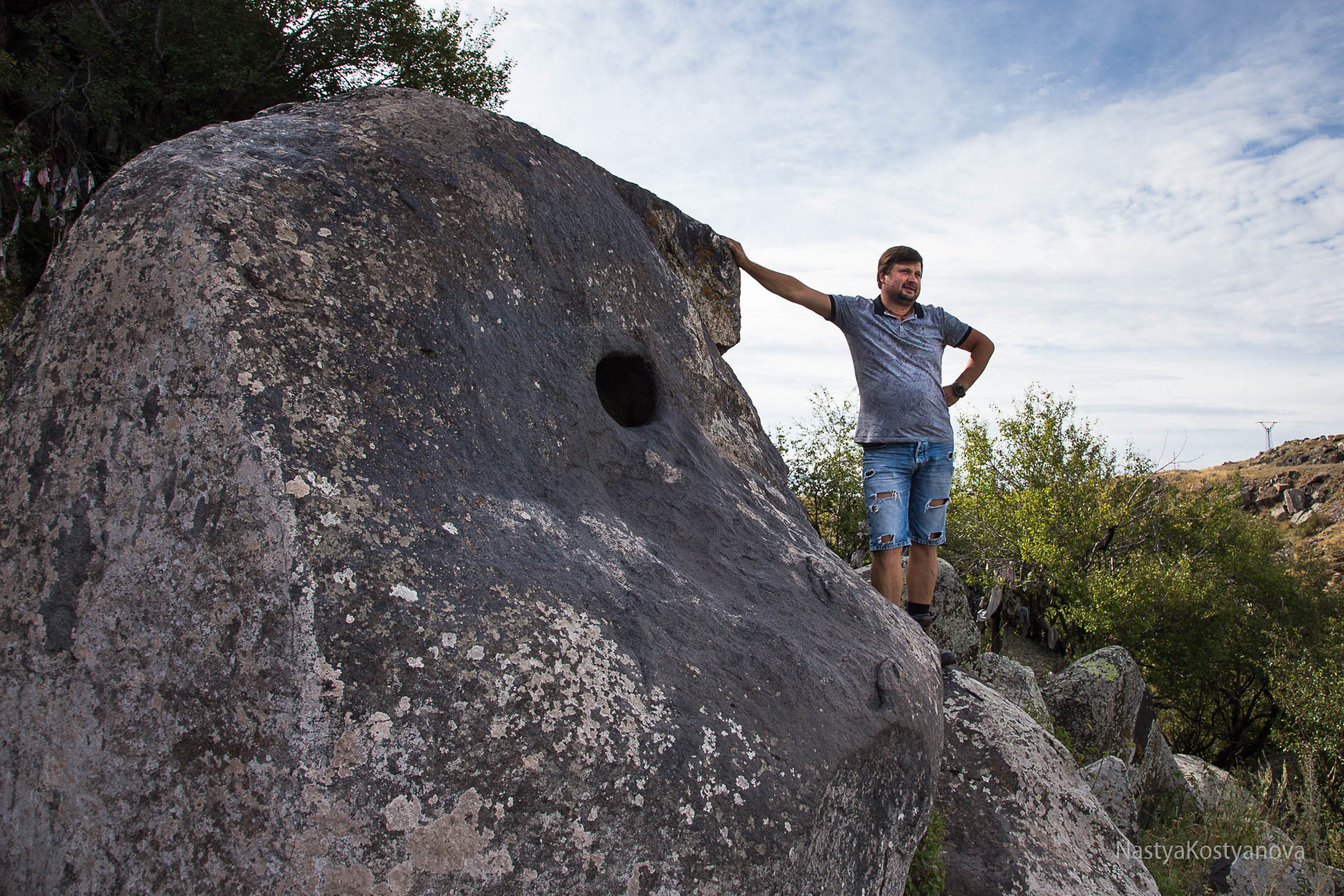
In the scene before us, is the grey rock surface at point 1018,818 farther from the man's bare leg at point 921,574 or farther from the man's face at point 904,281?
the man's face at point 904,281

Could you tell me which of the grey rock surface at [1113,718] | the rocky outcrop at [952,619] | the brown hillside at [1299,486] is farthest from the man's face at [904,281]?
the brown hillside at [1299,486]

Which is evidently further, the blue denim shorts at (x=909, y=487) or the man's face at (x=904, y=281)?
the man's face at (x=904, y=281)

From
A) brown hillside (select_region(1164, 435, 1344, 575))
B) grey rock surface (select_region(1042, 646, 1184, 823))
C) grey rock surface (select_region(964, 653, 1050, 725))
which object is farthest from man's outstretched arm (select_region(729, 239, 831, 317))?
brown hillside (select_region(1164, 435, 1344, 575))

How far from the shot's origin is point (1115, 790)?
6.23 metres

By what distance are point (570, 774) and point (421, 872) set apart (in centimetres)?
37

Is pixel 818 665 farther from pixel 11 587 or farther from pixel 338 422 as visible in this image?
pixel 11 587

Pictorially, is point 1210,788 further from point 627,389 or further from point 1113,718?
point 627,389

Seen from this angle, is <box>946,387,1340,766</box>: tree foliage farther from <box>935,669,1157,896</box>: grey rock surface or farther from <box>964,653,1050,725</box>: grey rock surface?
<box>935,669,1157,896</box>: grey rock surface

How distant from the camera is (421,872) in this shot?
185 cm

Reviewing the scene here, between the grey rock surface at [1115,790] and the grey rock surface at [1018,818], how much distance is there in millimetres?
2033

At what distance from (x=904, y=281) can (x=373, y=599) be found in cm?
349

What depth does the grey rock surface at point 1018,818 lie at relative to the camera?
3.64 meters

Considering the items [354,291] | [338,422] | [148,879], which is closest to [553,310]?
[354,291]

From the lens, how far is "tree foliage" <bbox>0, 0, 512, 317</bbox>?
12703 millimetres
